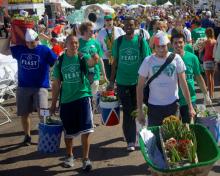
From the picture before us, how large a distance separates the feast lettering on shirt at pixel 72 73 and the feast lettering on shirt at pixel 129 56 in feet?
3.31

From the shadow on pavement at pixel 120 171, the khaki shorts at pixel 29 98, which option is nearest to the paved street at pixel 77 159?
the shadow on pavement at pixel 120 171

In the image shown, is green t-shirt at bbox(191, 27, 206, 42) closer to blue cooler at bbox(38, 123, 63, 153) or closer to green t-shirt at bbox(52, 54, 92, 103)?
green t-shirt at bbox(52, 54, 92, 103)

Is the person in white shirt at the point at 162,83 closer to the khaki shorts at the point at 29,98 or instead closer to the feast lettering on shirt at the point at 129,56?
Result: the feast lettering on shirt at the point at 129,56

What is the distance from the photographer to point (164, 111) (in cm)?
561

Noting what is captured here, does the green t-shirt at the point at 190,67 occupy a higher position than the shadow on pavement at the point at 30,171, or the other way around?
the green t-shirt at the point at 190,67

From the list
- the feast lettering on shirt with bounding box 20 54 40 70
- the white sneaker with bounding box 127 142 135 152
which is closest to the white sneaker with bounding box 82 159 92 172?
the white sneaker with bounding box 127 142 135 152

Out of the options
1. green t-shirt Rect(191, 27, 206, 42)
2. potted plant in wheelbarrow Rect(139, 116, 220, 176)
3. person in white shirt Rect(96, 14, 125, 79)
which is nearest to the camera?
potted plant in wheelbarrow Rect(139, 116, 220, 176)

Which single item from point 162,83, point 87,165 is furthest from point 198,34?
point 162,83

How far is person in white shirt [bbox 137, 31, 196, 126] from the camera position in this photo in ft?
17.8

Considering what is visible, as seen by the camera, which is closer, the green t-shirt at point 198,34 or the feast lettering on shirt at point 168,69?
the feast lettering on shirt at point 168,69

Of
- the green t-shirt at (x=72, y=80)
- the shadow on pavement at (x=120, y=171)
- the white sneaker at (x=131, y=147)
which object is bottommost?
the shadow on pavement at (x=120, y=171)

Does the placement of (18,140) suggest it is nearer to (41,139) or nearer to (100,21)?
(41,139)

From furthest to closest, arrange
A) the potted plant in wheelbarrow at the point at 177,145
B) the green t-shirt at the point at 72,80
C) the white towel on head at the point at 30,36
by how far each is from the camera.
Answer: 1. the white towel on head at the point at 30,36
2. the green t-shirt at the point at 72,80
3. the potted plant in wheelbarrow at the point at 177,145

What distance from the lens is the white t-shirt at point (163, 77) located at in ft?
17.8
